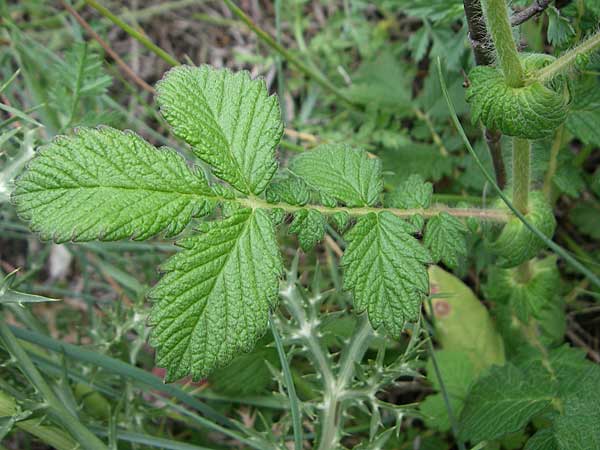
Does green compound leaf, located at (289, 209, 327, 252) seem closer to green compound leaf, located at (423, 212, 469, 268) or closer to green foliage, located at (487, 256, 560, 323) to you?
green compound leaf, located at (423, 212, 469, 268)

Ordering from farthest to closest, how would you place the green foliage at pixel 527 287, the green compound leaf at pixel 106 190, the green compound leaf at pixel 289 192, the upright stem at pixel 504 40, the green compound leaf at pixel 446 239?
the green foliage at pixel 527 287, the green compound leaf at pixel 446 239, the green compound leaf at pixel 289 192, the upright stem at pixel 504 40, the green compound leaf at pixel 106 190

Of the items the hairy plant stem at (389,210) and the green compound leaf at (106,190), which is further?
the hairy plant stem at (389,210)

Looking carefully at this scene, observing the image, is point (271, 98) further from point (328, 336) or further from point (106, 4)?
point (106, 4)

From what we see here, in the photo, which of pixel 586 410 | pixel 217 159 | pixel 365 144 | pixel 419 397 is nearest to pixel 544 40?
pixel 365 144

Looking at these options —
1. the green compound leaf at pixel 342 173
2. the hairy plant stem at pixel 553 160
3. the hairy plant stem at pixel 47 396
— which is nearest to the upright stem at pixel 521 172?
the green compound leaf at pixel 342 173

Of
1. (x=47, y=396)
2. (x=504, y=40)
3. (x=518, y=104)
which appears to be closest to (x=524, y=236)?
(x=518, y=104)

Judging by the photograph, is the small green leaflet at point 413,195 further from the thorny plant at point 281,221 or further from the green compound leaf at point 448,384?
the green compound leaf at point 448,384
